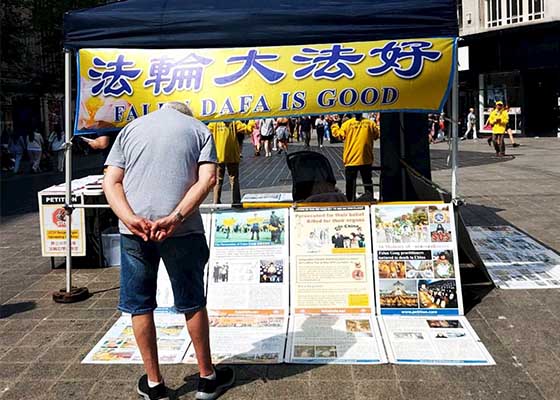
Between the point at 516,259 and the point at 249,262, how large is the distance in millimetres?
3116

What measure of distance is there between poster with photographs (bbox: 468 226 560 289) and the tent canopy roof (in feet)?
7.95

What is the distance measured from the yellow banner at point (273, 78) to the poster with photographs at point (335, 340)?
170 cm

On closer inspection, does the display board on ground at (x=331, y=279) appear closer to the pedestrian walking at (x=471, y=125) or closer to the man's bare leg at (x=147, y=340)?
the man's bare leg at (x=147, y=340)

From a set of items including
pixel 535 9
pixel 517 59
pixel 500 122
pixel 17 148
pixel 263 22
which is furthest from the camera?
pixel 535 9

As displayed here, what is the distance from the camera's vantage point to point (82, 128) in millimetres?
5398

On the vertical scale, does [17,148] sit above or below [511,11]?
below

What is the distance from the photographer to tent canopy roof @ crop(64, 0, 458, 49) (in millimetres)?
5098

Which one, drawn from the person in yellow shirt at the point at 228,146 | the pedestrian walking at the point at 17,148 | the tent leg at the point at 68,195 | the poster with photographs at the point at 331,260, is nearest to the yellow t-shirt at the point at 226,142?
the person in yellow shirt at the point at 228,146

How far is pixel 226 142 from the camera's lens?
1007cm

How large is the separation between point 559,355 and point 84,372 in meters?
3.16

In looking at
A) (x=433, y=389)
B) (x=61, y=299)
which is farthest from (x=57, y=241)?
(x=433, y=389)

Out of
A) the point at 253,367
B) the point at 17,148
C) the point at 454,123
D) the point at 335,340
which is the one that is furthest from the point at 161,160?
the point at 17,148

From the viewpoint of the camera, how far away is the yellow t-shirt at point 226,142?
9.91m

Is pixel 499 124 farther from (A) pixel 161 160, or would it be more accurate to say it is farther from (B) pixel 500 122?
(A) pixel 161 160
